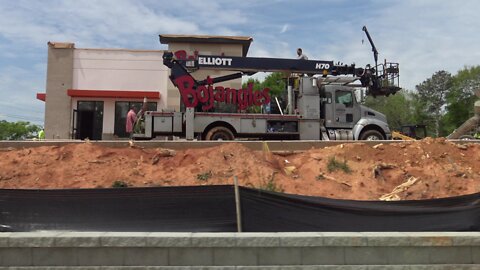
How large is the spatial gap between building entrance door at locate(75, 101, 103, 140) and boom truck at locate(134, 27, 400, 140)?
1135 centimetres

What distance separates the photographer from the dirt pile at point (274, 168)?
10.4 meters

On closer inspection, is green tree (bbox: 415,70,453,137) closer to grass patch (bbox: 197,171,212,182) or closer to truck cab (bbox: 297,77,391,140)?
truck cab (bbox: 297,77,391,140)

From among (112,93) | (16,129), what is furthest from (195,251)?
(16,129)

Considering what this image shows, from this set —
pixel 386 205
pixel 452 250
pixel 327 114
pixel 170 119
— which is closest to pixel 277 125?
pixel 327 114

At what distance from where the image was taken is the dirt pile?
1039 centimetres

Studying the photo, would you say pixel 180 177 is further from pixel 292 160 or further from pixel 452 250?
pixel 452 250

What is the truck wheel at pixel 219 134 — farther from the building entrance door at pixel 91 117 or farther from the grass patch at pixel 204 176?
the building entrance door at pixel 91 117

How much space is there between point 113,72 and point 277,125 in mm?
14485

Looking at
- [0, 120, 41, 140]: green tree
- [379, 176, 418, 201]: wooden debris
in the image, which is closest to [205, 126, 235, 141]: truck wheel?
[379, 176, 418, 201]: wooden debris

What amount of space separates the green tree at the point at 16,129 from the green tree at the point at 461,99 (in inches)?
2671

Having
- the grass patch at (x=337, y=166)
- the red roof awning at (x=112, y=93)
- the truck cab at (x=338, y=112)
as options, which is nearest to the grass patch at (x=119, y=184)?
the grass patch at (x=337, y=166)

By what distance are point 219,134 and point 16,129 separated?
78230mm

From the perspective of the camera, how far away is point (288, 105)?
56.6 feet

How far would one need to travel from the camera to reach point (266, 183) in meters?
10.3
